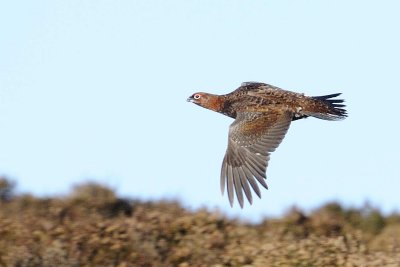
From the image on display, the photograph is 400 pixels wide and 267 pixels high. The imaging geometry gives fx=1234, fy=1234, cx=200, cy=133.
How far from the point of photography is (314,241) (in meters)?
11.9

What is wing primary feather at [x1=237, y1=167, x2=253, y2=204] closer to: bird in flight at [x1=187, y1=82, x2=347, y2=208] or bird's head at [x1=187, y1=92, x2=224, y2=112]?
bird in flight at [x1=187, y1=82, x2=347, y2=208]

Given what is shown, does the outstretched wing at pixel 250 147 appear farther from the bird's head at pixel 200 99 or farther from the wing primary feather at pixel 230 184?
the bird's head at pixel 200 99

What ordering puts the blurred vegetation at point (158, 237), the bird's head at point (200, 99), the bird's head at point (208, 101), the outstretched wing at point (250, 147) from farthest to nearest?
the bird's head at point (200, 99), the bird's head at point (208, 101), the outstretched wing at point (250, 147), the blurred vegetation at point (158, 237)

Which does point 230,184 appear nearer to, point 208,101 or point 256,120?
point 256,120

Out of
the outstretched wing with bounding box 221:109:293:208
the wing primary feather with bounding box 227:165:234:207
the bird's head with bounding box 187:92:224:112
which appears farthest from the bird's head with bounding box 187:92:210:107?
the wing primary feather with bounding box 227:165:234:207

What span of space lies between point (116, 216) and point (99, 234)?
2227 mm

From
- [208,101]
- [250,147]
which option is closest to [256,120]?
[250,147]

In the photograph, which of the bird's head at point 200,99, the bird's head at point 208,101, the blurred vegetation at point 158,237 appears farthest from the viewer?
the bird's head at point 200,99

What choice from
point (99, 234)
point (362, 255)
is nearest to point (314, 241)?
point (362, 255)

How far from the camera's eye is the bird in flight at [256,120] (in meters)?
12.0

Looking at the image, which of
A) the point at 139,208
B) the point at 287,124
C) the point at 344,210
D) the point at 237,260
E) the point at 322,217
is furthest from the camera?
the point at 344,210

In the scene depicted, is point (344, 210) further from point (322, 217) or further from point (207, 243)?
point (207, 243)

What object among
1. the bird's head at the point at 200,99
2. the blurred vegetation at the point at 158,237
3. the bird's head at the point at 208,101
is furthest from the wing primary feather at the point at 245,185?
the bird's head at the point at 200,99

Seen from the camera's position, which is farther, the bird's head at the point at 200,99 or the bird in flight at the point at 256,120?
the bird's head at the point at 200,99
